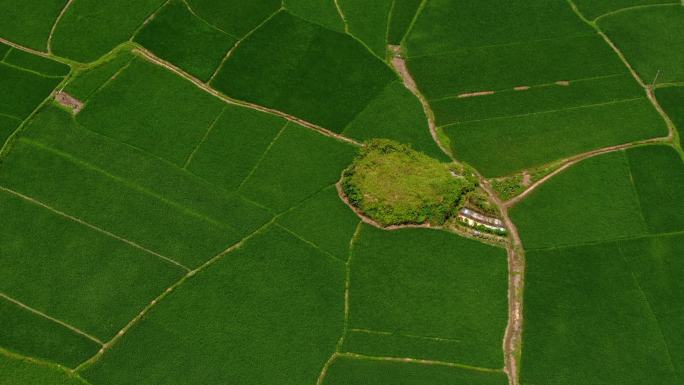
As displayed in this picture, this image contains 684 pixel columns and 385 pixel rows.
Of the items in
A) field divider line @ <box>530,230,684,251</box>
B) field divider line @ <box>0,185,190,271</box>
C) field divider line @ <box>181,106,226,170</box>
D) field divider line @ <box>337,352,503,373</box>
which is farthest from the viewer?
field divider line @ <box>181,106,226,170</box>

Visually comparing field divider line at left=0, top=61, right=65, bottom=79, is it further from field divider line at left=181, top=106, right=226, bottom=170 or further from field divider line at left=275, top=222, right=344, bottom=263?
field divider line at left=275, top=222, right=344, bottom=263

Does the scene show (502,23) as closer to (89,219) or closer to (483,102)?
(483,102)

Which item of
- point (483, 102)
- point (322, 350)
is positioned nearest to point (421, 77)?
point (483, 102)

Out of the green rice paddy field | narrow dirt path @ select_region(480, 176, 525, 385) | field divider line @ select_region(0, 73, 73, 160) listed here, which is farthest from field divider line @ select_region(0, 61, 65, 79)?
narrow dirt path @ select_region(480, 176, 525, 385)

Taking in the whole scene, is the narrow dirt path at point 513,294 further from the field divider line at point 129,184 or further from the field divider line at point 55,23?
the field divider line at point 55,23

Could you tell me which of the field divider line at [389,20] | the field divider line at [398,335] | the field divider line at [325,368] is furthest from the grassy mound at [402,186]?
the field divider line at [389,20]

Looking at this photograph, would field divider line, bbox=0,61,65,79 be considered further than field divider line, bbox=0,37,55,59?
No
